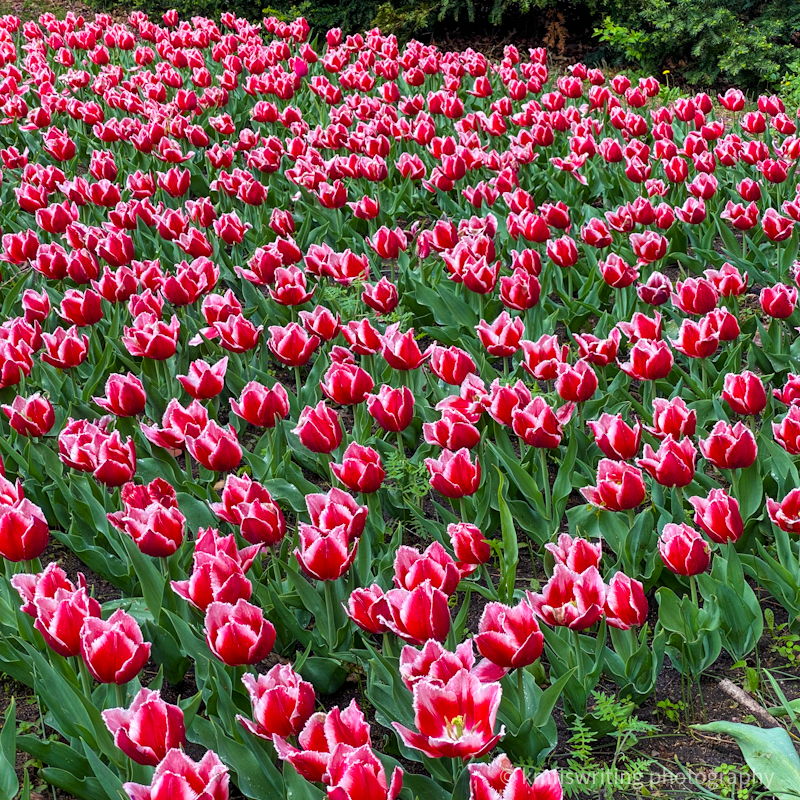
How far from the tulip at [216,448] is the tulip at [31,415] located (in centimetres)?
64

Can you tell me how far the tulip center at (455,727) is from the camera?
174 cm

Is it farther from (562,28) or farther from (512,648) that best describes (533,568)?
(562,28)

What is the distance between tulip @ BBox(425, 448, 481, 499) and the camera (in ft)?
8.27

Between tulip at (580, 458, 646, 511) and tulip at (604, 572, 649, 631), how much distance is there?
1.31ft

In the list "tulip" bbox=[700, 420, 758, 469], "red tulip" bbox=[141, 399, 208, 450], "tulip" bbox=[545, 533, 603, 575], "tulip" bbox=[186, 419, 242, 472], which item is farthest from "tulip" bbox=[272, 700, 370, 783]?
"tulip" bbox=[700, 420, 758, 469]

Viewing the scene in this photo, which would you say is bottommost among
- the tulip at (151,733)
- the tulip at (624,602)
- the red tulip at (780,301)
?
the tulip at (151,733)

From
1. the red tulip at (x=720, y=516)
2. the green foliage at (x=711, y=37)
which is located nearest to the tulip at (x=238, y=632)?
the red tulip at (x=720, y=516)

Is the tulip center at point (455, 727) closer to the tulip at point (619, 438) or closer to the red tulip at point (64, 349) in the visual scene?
the tulip at point (619, 438)

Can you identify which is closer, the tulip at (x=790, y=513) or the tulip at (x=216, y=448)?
the tulip at (x=790, y=513)

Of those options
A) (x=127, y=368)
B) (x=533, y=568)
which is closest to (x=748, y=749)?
(x=533, y=568)

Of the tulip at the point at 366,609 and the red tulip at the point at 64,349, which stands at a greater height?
the red tulip at the point at 64,349

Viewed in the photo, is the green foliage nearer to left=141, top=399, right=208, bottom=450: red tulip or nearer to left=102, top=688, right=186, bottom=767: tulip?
left=141, top=399, right=208, bottom=450: red tulip

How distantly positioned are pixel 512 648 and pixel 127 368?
248cm

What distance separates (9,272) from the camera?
489cm
